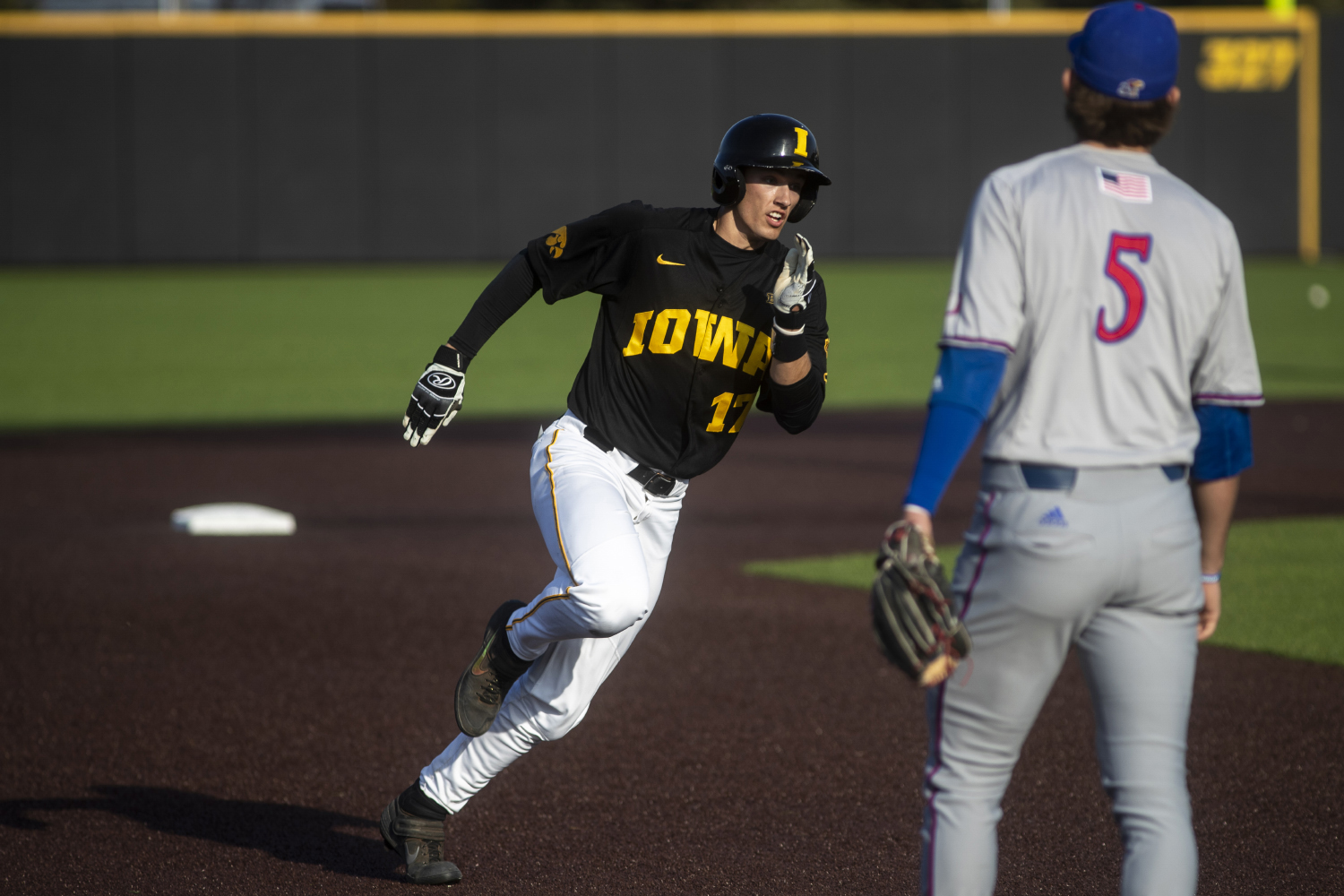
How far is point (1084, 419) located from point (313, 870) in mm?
2603

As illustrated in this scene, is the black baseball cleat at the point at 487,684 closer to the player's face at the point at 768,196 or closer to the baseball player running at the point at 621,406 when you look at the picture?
the baseball player running at the point at 621,406

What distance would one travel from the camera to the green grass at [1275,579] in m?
7.07

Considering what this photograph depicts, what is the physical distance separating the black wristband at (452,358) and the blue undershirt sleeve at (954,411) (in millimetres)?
1831

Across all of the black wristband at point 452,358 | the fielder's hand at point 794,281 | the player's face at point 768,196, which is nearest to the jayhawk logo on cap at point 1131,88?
the fielder's hand at point 794,281

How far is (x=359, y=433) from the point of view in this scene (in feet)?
45.9

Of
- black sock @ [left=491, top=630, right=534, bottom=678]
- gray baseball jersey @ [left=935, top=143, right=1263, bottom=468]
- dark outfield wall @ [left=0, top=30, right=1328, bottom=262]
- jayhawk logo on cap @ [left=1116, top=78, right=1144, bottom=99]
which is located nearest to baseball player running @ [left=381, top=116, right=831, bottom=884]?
black sock @ [left=491, top=630, right=534, bottom=678]

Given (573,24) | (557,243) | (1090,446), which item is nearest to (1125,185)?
(1090,446)

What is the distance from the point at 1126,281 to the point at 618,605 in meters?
1.63

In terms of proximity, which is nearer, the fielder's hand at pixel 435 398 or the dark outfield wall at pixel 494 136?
the fielder's hand at pixel 435 398

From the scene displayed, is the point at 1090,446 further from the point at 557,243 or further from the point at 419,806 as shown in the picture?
the point at 419,806

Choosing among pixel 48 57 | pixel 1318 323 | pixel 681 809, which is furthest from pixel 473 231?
pixel 681 809

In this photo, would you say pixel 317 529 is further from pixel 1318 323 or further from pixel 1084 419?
pixel 1318 323

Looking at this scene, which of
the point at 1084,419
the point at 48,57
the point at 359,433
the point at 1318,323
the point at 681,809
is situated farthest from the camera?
the point at 48,57

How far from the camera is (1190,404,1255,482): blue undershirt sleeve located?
2.98 meters
